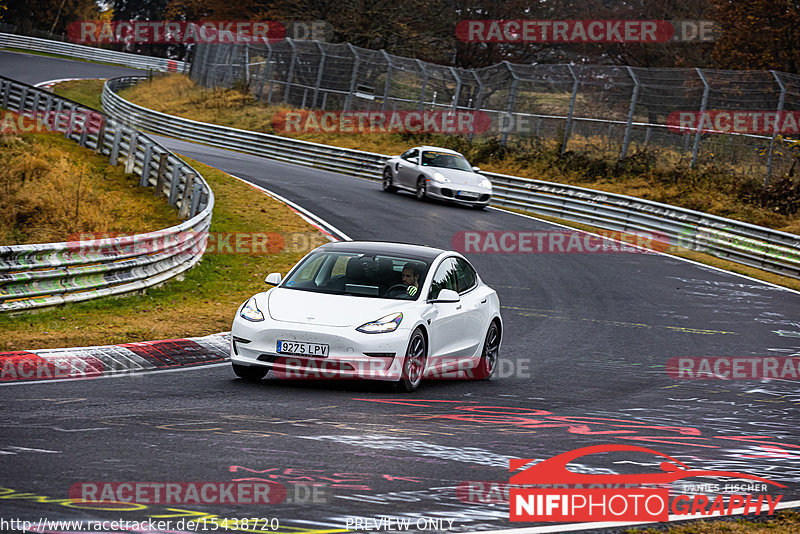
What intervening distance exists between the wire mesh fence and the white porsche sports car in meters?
5.40

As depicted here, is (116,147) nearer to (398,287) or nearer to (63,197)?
(63,197)

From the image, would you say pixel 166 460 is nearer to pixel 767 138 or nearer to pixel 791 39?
pixel 767 138

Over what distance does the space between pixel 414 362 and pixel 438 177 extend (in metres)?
18.7

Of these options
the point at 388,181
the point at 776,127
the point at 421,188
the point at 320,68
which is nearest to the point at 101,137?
the point at 388,181

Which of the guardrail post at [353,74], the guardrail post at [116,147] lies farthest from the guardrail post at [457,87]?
the guardrail post at [116,147]

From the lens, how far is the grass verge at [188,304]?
11.3 m

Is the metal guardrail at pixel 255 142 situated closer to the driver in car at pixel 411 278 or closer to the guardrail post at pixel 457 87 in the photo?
the guardrail post at pixel 457 87

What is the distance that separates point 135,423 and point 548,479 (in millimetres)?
3018

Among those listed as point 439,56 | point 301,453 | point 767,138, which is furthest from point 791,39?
point 301,453

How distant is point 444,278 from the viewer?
35.2 ft

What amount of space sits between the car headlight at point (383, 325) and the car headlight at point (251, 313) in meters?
1.00

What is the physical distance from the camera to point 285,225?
23094mm

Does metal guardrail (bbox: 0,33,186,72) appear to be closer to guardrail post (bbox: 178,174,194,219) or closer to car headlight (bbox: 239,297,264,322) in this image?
guardrail post (bbox: 178,174,194,219)

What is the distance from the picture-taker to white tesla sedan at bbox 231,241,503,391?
363 inches
